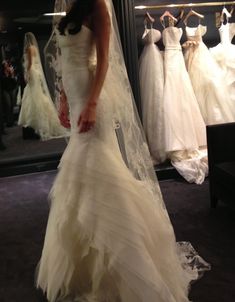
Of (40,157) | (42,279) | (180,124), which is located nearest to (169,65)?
(180,124)

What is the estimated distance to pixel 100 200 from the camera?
5.28 ft

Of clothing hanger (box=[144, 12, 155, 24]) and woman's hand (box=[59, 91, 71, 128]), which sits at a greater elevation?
clothing hanger (box=[144, 12, 155, 24])

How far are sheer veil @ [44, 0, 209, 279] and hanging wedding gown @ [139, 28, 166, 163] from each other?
1571 millimetres

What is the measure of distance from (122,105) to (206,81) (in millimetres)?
1876

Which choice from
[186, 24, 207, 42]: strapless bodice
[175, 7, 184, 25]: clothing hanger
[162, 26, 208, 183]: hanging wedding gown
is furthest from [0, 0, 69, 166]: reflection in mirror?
[186, 24, 207, 42]: strapless bodice

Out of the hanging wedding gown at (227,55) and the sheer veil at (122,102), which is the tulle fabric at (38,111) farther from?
the sheer veil at (122,102)

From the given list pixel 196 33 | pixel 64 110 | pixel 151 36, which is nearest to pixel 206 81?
pixel 196 33

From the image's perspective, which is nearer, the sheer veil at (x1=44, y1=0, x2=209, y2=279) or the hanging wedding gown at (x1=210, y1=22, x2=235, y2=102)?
the sheer veil at (x1=44, y1=0, x2=209, y2=279)

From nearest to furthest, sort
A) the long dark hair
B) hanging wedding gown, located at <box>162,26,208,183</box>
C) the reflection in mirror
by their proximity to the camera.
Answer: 1. the long dark hair
2. hanging wedding gown, located at <box>162,26,208,183</box>
3. the reflection in mirror

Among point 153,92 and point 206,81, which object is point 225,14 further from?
point 153,92

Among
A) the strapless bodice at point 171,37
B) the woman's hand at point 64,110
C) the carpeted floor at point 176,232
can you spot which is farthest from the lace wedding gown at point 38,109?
the woman's hand at point 64,110

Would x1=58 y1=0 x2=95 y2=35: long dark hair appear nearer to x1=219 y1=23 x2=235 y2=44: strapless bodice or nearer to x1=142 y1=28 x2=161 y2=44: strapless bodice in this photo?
x1=142 y1=28 x2=161 y2=44: strapless bodice

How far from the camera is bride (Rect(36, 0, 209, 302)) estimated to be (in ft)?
5.10

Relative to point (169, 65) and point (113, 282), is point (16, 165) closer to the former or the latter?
point (169, 65)
